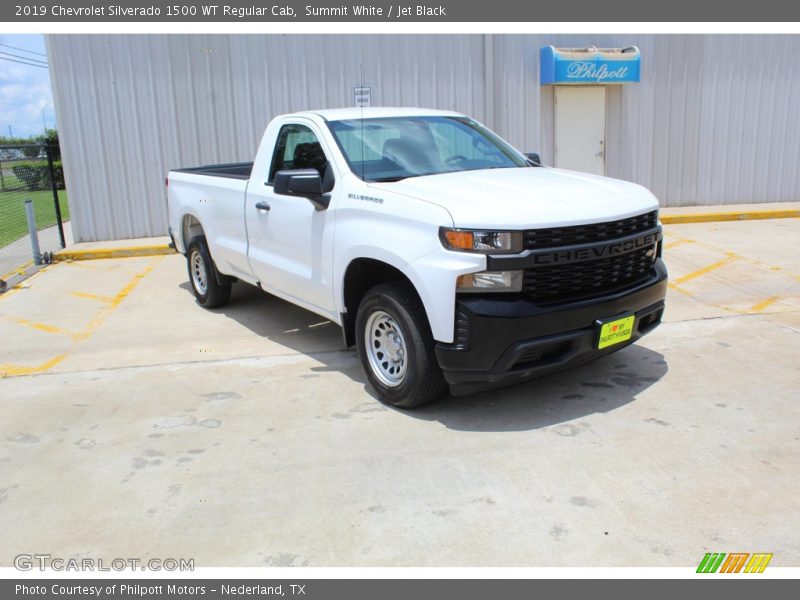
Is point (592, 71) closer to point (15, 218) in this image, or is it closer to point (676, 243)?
point (676, 243)

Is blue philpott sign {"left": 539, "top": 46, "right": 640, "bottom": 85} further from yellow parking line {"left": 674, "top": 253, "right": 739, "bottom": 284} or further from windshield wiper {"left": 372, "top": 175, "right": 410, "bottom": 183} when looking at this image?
windshield wiper {"left": 372, "top": 175, "right": 410, "bottom": 183}

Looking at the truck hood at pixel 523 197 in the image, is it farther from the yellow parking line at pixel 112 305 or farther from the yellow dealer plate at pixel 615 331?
the yellow parking line at pixel 112 305

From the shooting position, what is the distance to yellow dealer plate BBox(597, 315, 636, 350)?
4.50m

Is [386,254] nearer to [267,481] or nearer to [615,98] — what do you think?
[267,481]

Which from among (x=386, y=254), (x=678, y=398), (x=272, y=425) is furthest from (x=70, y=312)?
(x=678, y=398)

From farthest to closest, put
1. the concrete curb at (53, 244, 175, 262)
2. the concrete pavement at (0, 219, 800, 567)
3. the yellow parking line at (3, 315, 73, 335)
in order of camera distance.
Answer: the concrete curb at (53, 244, 175, 262), the yellow parking line at (3, 315, 73, 335), the concrete pavement at (0, 219, 800, 567)

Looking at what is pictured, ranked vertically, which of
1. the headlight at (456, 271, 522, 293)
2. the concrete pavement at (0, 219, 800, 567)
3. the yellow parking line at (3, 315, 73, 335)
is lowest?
the concrete pavement at (0, 219, 800, 567)

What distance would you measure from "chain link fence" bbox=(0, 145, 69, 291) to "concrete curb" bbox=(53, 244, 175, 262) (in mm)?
299

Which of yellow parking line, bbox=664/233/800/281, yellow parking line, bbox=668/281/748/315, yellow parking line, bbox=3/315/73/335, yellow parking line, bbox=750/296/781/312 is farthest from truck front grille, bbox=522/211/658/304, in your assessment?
yellow parking line, bbox=3/315/73/335

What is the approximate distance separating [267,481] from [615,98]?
39.4 feet

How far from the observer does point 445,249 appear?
4.23 m

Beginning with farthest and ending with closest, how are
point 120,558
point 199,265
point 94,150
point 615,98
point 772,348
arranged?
point 615,98, point 94,150, point 199,265, point 772,348, point 120,558

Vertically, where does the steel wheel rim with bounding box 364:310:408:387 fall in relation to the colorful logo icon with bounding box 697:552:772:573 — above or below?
above

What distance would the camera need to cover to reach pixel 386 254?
15.1 feet
